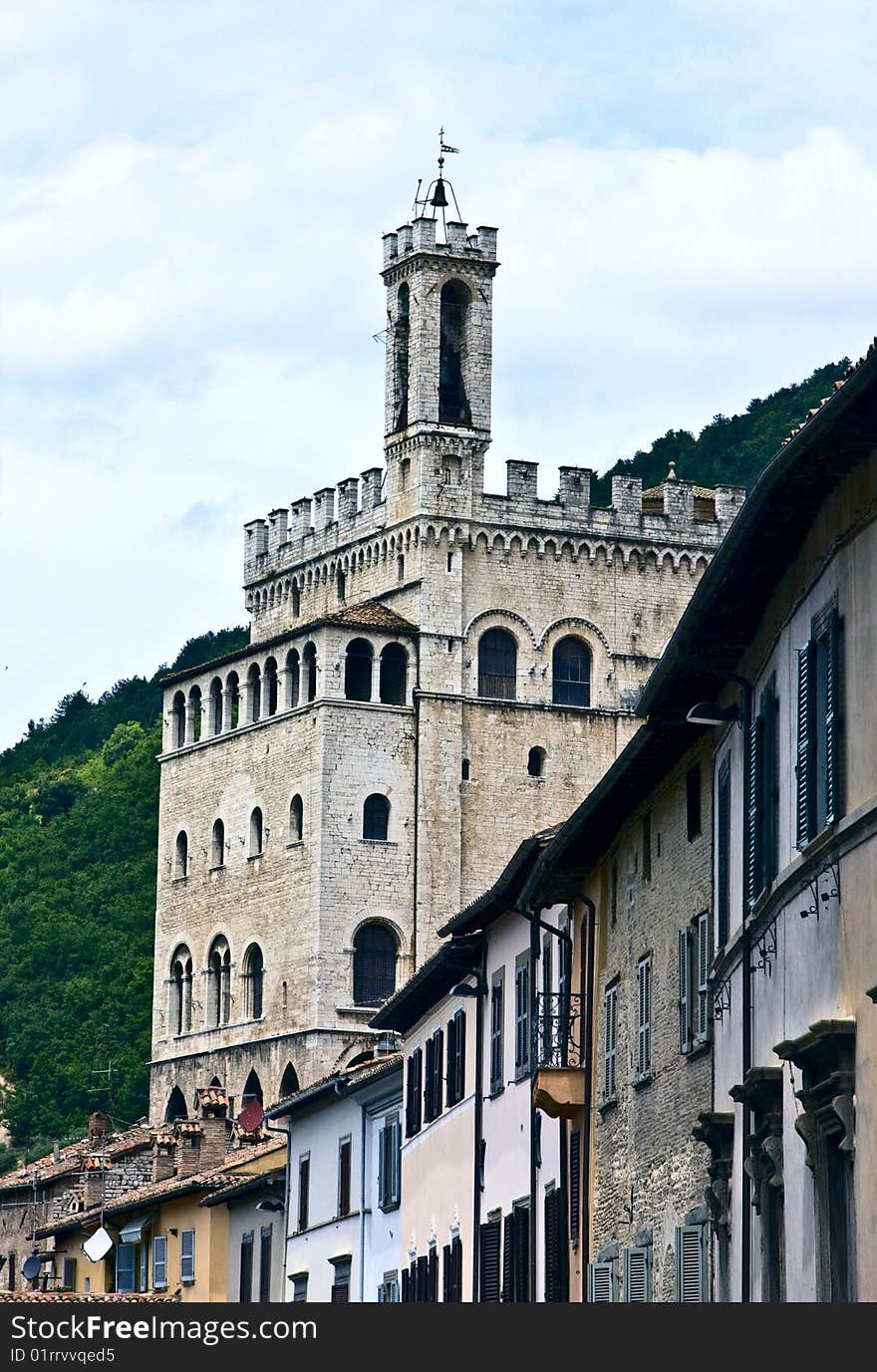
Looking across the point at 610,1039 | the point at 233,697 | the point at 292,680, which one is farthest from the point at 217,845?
the point at 610,1039

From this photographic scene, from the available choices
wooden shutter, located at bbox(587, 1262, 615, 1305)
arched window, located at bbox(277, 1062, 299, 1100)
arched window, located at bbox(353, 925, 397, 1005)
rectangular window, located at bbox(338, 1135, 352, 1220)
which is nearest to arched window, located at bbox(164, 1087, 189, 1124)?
arched window, located at bbox(277, 1062, 299, 1100)

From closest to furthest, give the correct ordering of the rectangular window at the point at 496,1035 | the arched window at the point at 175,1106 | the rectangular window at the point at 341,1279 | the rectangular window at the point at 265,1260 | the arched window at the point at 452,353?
the rectangular window at the point at 496,1035
the rectangular window at the point at 341,1279
the rectangular window at the point at 265,1260
the arched window at the point at 175,1106
the arched window at the point at 452,353

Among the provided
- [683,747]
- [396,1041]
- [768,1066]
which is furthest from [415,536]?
[768,1066]

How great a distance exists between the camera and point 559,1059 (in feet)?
116

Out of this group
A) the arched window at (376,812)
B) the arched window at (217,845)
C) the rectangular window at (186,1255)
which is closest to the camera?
the rectangular window at (186,1255)

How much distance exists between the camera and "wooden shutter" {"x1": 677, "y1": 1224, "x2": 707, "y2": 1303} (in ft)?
89.9

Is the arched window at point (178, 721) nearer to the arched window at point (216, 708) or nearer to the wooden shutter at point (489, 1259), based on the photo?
the arched window at point (216, 708)

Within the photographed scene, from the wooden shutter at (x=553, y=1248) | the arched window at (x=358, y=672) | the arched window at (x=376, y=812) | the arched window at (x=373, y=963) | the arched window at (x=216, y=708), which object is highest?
the arched window at (x=216, y=708)

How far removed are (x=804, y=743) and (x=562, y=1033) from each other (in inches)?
523

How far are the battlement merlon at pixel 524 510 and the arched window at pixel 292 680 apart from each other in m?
5.03

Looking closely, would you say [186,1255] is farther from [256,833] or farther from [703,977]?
[256,833]

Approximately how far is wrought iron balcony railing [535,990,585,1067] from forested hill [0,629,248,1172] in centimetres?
7477

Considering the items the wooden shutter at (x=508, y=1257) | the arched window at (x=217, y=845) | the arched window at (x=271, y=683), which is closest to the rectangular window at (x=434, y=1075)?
the wooden shutter at (x=508, y=1257)

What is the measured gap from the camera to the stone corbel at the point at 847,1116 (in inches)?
794
